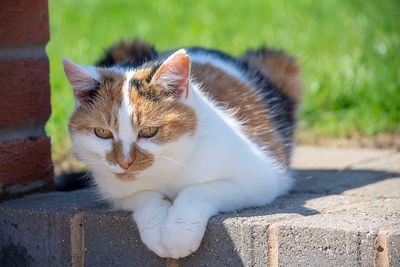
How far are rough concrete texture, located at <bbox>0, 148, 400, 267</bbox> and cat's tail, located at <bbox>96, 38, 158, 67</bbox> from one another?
59 cm

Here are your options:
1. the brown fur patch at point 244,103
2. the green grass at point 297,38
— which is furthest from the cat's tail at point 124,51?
the green grass at point 297,38

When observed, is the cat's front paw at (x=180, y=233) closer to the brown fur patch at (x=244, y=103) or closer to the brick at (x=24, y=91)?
the brown fur patch at (x=244, y=103)

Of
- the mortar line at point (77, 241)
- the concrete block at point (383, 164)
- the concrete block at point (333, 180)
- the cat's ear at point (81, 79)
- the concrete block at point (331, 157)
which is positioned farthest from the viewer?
the concrete block at point (331, 157)

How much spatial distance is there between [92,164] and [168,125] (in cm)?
28

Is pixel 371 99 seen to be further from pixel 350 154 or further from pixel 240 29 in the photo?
pixel 240 29

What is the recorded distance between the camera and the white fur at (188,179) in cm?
236

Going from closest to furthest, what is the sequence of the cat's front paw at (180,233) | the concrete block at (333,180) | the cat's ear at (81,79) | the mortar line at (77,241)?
the cat's front paw at (180,233) < the cat's ear at (81,79) < the mortar line at (77,241) < the concrete block at (333,180)

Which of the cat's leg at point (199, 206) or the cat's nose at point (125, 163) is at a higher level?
the cat's nose at point (125, 163)

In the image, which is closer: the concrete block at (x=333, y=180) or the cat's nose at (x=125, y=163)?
the cat's nose at (x=125, y=163)

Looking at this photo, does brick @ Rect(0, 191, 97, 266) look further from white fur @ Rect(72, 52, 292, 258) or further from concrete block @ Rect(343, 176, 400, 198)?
concrete block @ Rect(343, 176, 400, 198)

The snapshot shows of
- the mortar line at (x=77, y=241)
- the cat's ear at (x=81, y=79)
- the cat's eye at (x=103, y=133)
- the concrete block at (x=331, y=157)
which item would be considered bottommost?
the concrete block at (x=331, y=157)

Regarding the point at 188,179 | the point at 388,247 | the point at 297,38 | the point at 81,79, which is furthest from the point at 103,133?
the point at 297,38

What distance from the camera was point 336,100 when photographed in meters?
4.47

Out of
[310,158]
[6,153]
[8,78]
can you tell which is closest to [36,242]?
[6,153]
